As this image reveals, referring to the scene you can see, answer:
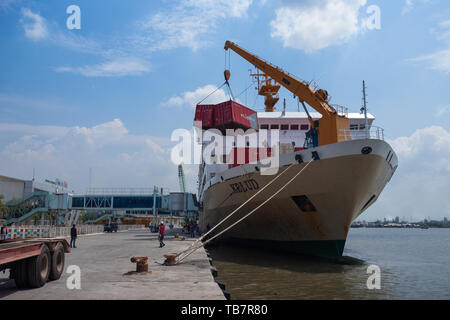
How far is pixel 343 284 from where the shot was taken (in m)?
11.9

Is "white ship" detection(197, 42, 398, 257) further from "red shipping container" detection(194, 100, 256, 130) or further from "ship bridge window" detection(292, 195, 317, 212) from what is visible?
"red shipping container" detection(194, 100, 256, 130)

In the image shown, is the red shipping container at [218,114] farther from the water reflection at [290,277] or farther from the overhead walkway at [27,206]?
the overhead walkway at [27,206]

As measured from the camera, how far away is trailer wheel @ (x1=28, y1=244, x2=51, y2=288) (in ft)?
26.4

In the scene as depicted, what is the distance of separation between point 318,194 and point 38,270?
12.2m

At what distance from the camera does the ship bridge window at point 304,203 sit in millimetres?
16484

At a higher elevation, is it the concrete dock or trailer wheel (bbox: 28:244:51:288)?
trailer wheel (bbox: 28:244:51:288)

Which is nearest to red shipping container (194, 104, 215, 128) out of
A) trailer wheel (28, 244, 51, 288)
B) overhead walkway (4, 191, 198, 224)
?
trailer wheel (28, 244, 51, 288)

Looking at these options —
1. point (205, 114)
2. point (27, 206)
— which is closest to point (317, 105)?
point (205, 114)

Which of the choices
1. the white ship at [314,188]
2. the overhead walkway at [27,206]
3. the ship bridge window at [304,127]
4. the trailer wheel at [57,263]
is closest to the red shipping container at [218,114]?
the ship bridge window at [304,127]

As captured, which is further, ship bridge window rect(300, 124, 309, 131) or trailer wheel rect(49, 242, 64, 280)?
ship bridge window rect(300, 124, 309, 131)

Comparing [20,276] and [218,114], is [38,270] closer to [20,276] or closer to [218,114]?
[20,276]

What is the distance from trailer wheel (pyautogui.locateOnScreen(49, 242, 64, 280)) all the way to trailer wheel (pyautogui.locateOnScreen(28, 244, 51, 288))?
0.36 m
